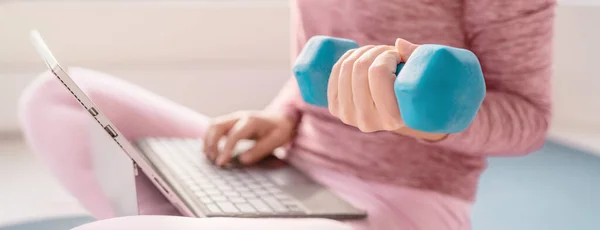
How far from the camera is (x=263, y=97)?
1.39 metres

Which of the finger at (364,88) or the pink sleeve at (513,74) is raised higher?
the finger at (364,88)

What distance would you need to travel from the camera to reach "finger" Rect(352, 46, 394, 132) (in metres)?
0.36

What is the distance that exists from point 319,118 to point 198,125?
19 cm

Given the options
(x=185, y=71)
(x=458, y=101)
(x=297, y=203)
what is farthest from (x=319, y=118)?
(x=185, y=71)

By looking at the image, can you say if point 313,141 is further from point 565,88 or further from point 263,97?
point 565,88

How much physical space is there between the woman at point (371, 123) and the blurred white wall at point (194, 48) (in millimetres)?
512

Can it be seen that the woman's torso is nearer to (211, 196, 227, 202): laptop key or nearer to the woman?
the woman

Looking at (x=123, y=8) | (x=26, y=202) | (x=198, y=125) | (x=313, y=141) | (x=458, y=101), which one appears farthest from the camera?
(x=123, y=8)

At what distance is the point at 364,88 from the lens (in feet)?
1.18

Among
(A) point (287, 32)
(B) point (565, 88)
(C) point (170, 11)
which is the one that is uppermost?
(C) point (170, 11)

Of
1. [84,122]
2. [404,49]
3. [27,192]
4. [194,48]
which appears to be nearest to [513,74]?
[404,49]

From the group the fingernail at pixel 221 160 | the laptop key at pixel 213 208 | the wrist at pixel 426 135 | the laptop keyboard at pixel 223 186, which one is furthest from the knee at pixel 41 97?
the wrist at pixel 426 135

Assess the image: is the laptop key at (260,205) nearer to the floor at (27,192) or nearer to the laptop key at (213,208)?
the laptop key at (213,208)

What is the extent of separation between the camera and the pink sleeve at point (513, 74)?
51 cm
